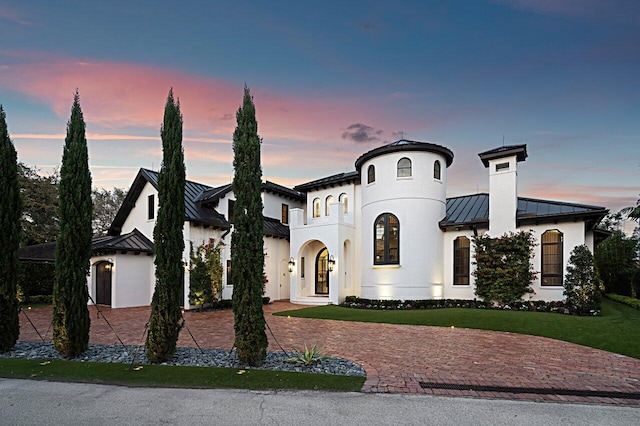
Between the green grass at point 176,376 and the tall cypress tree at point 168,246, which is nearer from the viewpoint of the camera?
the green grass at point 176,376

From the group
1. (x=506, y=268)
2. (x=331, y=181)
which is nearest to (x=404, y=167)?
(x=331, y=181)

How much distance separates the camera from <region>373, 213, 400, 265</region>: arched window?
16656 millimetres

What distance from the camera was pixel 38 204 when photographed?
77.7 feet

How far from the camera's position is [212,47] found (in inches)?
419

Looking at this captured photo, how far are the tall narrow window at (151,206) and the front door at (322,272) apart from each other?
9014mm

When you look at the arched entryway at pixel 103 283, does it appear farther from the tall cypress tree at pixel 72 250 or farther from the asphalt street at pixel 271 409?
the asphalt street at pixel 271 409

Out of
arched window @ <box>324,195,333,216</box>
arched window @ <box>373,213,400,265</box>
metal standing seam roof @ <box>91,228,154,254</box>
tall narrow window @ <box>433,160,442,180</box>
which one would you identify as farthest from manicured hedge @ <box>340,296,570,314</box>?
metal standing seam roof @ <box>91,228,154,254</box>

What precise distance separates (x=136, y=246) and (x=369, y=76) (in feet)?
43.3

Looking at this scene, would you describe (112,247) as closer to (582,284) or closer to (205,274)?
(205,274)

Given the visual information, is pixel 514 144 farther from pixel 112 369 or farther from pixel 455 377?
pixel 112 369

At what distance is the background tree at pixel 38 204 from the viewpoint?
928 inches

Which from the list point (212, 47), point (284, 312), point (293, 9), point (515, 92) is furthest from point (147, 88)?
point (515, 92)

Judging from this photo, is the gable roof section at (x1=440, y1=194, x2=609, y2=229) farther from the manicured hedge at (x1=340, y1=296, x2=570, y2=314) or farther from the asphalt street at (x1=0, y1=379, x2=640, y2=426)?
the asphalt street at (x1=0, y1=379, x2=640, y2=426)

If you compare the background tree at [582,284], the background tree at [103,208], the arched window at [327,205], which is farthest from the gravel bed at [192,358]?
the background tree at [103,208]
